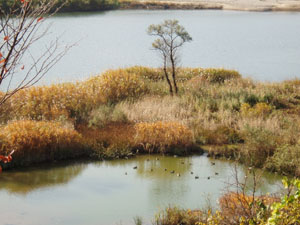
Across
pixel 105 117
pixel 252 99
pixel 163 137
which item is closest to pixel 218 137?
pixel 163 137

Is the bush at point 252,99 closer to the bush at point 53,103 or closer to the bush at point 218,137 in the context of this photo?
the bush at point 218,137

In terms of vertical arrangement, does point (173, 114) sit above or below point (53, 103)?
below

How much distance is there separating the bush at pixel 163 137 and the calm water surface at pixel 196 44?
5.40 metres

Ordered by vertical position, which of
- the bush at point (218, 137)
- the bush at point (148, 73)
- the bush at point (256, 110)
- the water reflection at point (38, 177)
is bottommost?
the water reflection at point (38, 177)

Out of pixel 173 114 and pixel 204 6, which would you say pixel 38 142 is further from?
pixel 204 6

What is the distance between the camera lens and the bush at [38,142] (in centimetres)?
1037

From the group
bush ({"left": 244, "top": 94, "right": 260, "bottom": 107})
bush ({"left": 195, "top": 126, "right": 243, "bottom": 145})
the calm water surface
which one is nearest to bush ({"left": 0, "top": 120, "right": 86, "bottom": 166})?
bush ({"left": 195, "top": 126, "right": 243, "bottom": 145})

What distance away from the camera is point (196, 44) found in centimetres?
2872

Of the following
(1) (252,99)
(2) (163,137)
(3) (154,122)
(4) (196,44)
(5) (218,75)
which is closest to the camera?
(2) (163,137)

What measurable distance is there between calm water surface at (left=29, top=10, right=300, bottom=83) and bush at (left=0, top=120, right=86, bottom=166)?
204 inches

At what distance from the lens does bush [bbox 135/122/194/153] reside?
11344 millimetres

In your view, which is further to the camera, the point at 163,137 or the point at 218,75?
the point at 218,75

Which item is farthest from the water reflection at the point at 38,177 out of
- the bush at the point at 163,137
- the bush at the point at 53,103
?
the bush at the point at 53,103

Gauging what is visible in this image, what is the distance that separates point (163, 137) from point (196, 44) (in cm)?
1801
